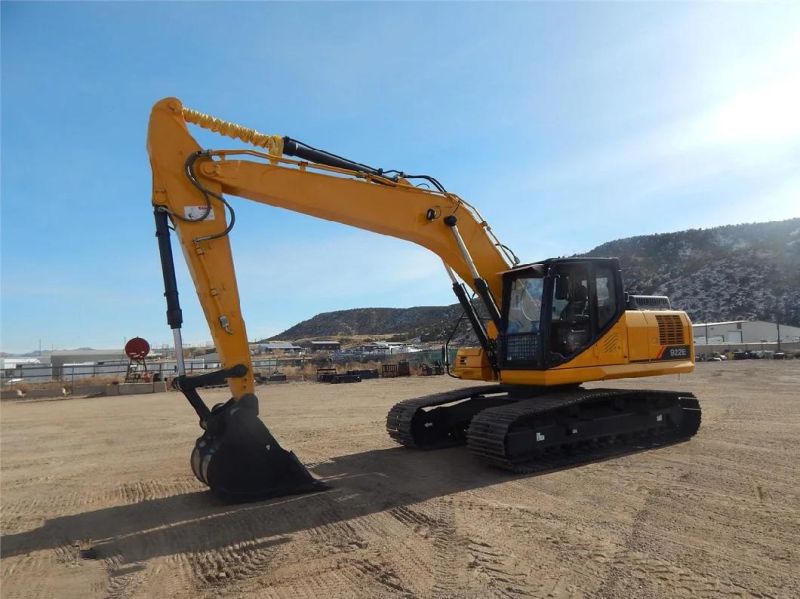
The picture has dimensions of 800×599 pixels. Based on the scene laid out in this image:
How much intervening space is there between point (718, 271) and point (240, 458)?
94.9 metres

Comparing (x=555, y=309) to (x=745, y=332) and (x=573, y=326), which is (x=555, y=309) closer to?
(x=573, y=326)

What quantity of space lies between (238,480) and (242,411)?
0.78 m

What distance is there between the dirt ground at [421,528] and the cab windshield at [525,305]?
6.99 ft

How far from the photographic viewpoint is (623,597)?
4016 mm

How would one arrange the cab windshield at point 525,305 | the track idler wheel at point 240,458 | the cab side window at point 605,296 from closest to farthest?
the track idler wheel at point 240,458 → the cab windshield at point 525,305 → the cab side window at point 605,296

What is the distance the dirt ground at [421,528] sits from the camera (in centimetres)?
440

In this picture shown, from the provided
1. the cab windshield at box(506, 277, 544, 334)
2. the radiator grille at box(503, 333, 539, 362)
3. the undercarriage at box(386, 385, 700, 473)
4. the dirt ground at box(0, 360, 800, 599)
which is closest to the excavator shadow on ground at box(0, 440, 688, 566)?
the dirt ground at box(0, 360, 800, 599)

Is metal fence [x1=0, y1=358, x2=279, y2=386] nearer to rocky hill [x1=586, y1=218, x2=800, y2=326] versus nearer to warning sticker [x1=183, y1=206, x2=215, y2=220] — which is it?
warning sticker [x1=183, y1=206, x2=215, y2=220]

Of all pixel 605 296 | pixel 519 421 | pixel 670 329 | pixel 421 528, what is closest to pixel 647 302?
pixel 670 329

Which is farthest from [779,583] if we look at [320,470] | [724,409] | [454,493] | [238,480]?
[724,409]

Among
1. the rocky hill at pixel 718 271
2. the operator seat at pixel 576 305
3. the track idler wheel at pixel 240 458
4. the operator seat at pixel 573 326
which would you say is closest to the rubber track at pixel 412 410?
the operator seat at pixel 573 326

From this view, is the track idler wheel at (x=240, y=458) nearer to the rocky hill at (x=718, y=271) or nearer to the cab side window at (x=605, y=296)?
the cab side window at (x=605, y=296)

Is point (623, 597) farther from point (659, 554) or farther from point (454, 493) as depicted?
point (454, 493)

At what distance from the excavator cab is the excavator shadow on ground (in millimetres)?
1662
